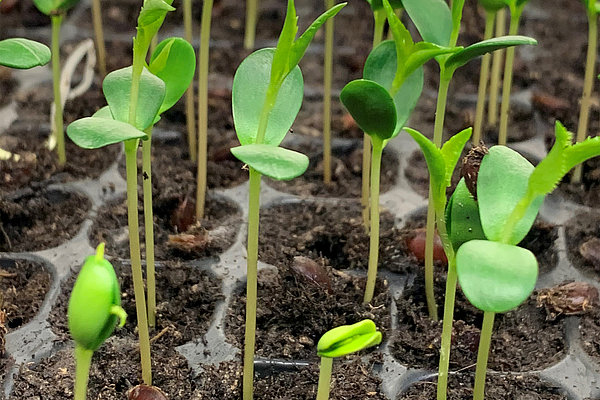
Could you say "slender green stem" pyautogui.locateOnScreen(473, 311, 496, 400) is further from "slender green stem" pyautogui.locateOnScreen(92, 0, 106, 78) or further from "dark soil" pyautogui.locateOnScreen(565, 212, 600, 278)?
"slender green stem" pyautogui.locateOnScreen(92, 0, 106, 78)

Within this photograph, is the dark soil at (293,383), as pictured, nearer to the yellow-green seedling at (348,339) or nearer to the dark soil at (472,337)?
the dark soil at (472,337)

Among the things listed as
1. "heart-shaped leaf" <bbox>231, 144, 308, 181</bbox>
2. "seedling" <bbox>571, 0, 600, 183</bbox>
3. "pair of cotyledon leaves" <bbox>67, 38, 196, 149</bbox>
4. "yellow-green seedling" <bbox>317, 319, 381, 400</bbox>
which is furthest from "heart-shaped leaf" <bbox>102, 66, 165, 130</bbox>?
"seedling" <bbox>571, 0, 600, 183</bbox>

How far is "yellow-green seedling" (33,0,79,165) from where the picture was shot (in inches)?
36.3

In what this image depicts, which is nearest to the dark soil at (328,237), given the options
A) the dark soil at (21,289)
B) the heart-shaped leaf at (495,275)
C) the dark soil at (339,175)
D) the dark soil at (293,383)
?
the dark soil at (339,175)

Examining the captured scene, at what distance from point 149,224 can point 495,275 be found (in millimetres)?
390

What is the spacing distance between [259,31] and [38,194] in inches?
25.4

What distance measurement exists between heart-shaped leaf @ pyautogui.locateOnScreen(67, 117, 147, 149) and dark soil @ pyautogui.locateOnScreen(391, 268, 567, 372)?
386 millimetres

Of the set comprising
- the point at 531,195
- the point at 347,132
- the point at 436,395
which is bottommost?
the point at 436,395

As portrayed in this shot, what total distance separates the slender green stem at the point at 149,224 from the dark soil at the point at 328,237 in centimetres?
17

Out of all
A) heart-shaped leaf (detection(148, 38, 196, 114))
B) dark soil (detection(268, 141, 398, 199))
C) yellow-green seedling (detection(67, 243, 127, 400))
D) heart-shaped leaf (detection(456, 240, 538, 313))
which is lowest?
dark soil (detection(268, 141, 398, 199))

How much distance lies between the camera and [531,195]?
1.79 feet

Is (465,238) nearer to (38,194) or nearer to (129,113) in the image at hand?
(129,113)

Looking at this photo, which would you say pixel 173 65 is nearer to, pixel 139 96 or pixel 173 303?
pixel 139 96

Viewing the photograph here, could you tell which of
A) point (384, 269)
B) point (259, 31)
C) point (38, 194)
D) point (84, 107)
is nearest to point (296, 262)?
point (384, 269)
